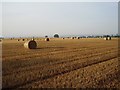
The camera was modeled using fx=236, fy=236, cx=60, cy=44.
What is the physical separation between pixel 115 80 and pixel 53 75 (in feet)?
9.18

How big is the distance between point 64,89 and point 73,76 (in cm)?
213

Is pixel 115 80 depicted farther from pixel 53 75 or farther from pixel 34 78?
pixel 34 78

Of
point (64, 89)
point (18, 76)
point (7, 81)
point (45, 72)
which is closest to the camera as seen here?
point (64, 89)

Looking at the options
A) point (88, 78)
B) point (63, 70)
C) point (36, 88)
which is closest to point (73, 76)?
point (88, 78)

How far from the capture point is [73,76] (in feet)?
35.0

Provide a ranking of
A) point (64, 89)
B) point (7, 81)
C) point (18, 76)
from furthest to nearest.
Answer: point (18, 76), point (7, 81), point (64, 89)

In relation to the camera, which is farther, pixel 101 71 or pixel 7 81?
pixel 101 71

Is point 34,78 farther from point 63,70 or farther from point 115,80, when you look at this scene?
point 115,80

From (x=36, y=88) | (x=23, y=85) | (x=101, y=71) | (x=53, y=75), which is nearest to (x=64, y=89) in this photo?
(x=36, y=88)

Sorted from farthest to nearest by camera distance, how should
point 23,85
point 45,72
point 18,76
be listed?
A: point 45,72 → point 18,76 → point 23,85

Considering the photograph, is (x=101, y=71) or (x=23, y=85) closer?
(x=23, y=85)

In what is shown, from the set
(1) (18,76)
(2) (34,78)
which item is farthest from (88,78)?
(1) (18,76)

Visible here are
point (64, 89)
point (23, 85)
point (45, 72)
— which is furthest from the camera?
point (45, 72)

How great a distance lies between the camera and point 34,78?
33.8 ft
